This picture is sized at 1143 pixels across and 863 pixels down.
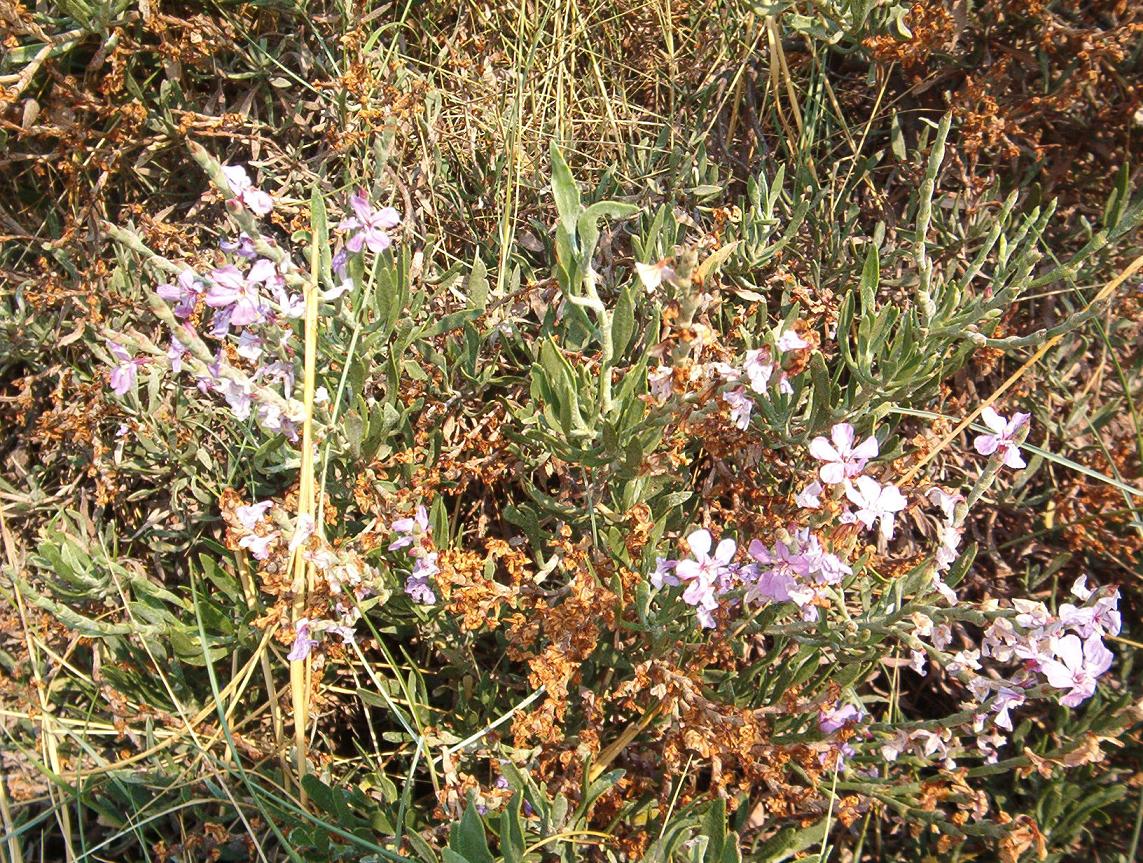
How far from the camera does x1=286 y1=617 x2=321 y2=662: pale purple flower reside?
68.0 inches

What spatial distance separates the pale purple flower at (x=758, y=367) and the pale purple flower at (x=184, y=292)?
93 centimetres

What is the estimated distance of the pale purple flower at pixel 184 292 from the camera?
157 cm

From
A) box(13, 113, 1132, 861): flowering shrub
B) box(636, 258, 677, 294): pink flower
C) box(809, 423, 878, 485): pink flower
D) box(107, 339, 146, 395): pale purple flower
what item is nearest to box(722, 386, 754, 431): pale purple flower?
box(13, 113, 1132, 861): flowering shrub

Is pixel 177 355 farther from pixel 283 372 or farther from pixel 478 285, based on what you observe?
pixel 478 285

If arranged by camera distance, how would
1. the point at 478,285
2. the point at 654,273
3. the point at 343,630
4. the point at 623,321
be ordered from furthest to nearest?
the point at 478,285, the point at 343,630, the point at 623,321, the point at 654,273

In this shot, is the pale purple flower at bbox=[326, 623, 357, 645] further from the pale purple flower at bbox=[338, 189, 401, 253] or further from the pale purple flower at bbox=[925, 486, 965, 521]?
the pale purple flower at bbox=[925, 486, 965, 521]

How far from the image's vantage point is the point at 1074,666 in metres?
1.52

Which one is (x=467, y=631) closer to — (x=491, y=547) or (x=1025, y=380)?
(x=491, y=547)

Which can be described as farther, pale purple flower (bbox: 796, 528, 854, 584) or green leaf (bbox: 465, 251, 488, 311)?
green leaf (bbox: 465, 251, 488, 311)

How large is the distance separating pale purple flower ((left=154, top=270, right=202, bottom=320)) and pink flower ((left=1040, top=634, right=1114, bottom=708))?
1551 mm

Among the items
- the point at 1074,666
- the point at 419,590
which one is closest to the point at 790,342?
the point at 1074,666

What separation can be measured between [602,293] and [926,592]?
3.50 feet

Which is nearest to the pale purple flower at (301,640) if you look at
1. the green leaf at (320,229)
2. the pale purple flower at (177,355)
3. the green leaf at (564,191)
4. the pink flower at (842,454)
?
the pale purple flower at (177,355)

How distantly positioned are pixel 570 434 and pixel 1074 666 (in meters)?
0.93
